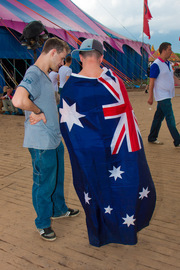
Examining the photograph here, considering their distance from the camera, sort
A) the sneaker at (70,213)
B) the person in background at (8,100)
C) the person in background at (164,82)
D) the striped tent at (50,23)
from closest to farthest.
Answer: the sneaker at (70,213), the person in background at (164,82), the striped tent at (50,23), the person in background at (8,100)

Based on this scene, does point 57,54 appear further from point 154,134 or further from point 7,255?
point 154,134

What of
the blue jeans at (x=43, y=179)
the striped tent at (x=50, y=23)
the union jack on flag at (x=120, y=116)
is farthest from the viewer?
the striped tent at (x=50, y=23)

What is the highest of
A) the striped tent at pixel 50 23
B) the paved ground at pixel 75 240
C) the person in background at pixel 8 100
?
the striped tent at pixel 50 23

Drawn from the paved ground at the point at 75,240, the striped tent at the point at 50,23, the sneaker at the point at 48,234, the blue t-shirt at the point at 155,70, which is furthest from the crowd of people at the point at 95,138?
the striped tent at the point at 50,23

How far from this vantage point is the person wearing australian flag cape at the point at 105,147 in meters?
1.96

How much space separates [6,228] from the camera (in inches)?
101

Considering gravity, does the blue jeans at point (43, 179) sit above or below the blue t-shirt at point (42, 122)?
below

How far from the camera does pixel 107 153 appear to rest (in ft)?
6.61

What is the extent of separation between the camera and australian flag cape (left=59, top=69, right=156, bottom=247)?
196cm

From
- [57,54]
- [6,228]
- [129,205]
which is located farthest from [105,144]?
[6,228]

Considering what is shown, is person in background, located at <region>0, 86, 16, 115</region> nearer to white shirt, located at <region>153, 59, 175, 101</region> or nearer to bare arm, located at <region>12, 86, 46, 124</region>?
white shirt, located at <region>153, 59, 175, 101</region>

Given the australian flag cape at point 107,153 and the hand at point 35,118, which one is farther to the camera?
the hand at point 35,118

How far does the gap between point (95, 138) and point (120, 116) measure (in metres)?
0.26

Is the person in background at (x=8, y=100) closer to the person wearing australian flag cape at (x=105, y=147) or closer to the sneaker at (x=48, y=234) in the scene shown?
the sneaker at (x=48, y=234)
